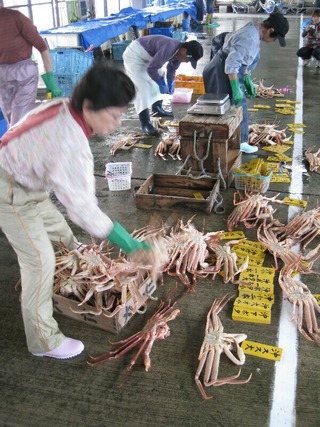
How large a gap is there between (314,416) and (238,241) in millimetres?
1517

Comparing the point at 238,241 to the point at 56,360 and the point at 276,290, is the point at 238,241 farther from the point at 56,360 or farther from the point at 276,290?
the point at 56,360

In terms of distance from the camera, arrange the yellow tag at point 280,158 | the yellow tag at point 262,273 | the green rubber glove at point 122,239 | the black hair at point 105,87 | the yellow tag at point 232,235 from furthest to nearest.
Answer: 1. the yellow tag at point 280,158
2. the yellow tag at point 232,235
3. the yellow tag at point 262,273
4. the green rubber glove at point 122,239
5. the black hair at point 105,87

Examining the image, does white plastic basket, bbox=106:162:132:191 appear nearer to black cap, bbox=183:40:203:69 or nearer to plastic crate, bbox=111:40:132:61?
black cap, bbox=183:40:203:69

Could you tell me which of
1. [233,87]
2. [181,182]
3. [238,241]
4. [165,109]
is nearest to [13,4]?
[165,109]

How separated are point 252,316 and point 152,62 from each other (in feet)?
12.7

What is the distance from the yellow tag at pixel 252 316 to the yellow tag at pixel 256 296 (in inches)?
Result: 4.6

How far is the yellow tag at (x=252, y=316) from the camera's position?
265 cm

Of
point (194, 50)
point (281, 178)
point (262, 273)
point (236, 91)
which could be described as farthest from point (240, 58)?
point (262, 273)

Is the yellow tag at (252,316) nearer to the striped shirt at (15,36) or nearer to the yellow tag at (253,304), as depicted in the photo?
the yellow tag at (253,304)

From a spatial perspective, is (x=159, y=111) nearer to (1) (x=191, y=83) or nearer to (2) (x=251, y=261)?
(1) (x=191, y=83)

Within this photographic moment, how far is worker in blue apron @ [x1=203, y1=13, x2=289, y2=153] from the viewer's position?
4.56 m

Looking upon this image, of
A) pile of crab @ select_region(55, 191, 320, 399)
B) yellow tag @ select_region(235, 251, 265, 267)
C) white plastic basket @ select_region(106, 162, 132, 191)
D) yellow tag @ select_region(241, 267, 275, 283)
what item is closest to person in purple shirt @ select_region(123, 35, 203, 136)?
white plastic basket @ select_region(106, 162, 132, 191)

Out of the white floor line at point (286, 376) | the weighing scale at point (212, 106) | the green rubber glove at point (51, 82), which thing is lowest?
the white floor line at point (286, 376)

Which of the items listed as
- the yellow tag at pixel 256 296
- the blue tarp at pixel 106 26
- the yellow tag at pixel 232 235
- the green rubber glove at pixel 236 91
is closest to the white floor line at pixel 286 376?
the yellow tag at pixel 256 296
